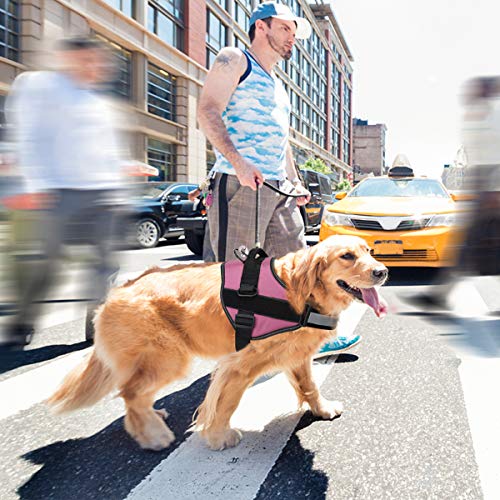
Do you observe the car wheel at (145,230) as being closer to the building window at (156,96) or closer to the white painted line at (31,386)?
the building window at (156,96)

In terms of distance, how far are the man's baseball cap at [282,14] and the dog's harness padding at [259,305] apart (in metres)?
1.20

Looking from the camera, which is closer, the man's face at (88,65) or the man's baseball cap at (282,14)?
the man's face at (88,65)

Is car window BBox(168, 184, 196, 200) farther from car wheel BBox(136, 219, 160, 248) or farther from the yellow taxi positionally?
car wheel BBox(136, 219, 160, 248)

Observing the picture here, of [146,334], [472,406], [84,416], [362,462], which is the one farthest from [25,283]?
[472,406]

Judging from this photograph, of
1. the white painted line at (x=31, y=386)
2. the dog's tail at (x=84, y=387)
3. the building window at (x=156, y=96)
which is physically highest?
the building window at (x=156, y=96)

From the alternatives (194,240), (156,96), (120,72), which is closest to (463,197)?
(120,72)

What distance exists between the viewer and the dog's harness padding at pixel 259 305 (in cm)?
193

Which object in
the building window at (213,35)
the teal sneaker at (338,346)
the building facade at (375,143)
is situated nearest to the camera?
the building facade at (375,143)

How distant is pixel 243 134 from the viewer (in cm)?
247

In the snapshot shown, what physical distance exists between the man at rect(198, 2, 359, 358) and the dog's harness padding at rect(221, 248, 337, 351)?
1.30 ft

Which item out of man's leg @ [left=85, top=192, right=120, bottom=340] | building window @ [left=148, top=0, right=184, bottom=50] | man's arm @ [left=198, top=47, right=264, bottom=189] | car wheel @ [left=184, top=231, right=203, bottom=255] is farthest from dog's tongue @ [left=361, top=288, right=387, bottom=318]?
building window @ [left=148, top=0, right=184, bottom=50]

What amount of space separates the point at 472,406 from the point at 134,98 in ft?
8.49

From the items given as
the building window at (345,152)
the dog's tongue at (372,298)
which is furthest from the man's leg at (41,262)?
the building window at (345,152)

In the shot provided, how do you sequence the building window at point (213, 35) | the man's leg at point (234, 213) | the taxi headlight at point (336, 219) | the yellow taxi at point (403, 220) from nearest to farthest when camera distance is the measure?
the yellow taxi at point (403, 220) → the man's leg at point (234, 213) → the taxi headlight at point (336, 219) → the building window at point (213, 35)
